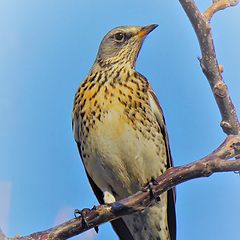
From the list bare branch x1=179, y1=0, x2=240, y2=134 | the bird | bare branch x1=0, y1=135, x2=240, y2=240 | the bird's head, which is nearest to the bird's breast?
the bird

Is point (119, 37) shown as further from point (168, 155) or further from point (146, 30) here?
point (168, 155)

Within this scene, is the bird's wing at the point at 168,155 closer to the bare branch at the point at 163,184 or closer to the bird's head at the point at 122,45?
the bird's head at the point at 122,45

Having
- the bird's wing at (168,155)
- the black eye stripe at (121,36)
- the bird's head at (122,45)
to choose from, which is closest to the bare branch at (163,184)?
the bird's wing at (168,155)

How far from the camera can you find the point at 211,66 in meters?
3.90

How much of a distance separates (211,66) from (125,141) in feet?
7.62

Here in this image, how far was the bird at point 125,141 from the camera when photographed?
241 inches

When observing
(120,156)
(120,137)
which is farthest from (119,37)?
(120,156)

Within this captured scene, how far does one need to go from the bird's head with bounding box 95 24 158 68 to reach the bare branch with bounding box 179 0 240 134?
9.50 ft

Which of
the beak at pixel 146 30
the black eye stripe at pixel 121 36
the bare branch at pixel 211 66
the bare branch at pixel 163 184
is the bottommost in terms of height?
the bare branch at pixel 163 184

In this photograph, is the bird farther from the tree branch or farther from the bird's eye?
the tree branch

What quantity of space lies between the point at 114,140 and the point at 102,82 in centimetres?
80

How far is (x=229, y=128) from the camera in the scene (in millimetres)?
4004

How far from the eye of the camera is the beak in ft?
21.9

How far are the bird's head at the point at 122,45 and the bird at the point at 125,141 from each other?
0.09 metres
